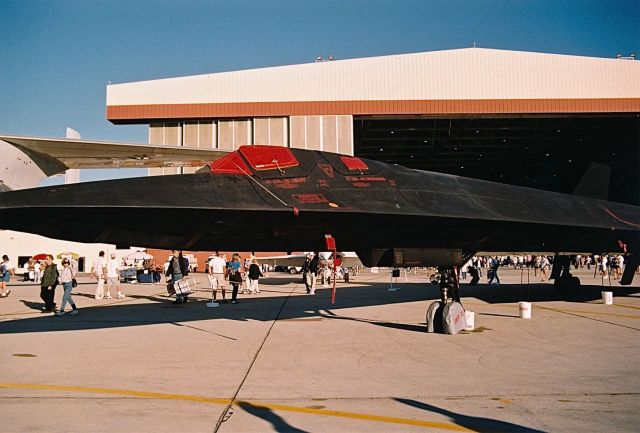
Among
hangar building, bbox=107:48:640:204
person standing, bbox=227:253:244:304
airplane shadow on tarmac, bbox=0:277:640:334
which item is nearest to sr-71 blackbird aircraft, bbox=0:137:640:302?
airplane shadow on tarmac, bbox=0:277:640:334

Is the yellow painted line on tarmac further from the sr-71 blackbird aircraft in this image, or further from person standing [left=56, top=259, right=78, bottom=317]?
person standing [left=56, top=259, right=78, bottom=317]

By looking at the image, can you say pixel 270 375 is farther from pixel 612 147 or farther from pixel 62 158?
pixel 612 147

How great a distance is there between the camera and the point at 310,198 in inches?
328

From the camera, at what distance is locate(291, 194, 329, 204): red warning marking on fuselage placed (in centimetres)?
823

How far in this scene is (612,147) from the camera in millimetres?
41594

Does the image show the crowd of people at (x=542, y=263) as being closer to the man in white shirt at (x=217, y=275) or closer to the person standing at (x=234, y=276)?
the person standing at (x=234, y=276)

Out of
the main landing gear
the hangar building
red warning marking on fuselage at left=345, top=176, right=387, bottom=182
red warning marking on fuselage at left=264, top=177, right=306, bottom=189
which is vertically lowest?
the main landing gear

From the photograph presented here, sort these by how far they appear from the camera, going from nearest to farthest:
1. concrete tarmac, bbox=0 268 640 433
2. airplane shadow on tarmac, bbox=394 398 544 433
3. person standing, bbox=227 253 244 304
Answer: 1. airplane shadow on tarmac, bbox=394 398 544 433
2. concrete tarmac, bbox=0 268 640 433
3. person standing, bbox=227 253 244 304

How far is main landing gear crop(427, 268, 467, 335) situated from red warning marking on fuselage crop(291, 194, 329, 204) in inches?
144

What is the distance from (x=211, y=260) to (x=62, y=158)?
6.35 meters

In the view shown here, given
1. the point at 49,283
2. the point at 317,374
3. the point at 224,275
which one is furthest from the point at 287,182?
the point at 224,275

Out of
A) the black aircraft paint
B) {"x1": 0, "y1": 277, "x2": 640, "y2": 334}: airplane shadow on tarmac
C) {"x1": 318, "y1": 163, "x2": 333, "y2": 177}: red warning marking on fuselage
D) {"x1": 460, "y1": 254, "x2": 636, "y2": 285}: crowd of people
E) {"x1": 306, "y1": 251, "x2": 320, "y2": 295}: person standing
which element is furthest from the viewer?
{"x1": 460, "y1": 254, "x2": 636, "y2": 285}: crowd of people

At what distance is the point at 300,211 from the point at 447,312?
4.01 metres

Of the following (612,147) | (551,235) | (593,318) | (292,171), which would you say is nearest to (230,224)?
(292,171)
